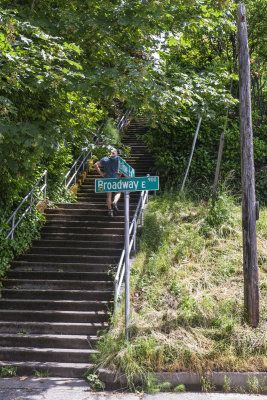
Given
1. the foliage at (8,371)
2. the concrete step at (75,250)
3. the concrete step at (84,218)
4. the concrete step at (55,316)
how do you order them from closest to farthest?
the foliage at (8,371) → the concrete step at (55,316) → the concrete step at (75,250) → the concrete step at (84,218)

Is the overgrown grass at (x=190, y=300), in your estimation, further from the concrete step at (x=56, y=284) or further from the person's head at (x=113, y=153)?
the person's head at (x=113, y=153)

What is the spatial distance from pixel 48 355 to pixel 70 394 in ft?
3.49

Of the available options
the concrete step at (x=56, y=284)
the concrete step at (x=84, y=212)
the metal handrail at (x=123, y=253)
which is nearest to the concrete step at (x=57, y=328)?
the metal handrail at (x=123, y=253)

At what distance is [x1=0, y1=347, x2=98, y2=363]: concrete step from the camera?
6391 mm

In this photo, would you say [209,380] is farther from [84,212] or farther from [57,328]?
[84,212]

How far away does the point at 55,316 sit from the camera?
723cm

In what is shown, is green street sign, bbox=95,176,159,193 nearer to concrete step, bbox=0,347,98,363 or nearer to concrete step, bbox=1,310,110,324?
concrete step, bbox=1,310,110,324

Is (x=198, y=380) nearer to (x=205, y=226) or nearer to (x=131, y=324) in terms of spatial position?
(x=131, y=324)

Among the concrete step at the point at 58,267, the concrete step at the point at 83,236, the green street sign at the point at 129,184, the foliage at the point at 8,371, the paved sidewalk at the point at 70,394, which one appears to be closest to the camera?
the paved sidewalk at the point at 70,394

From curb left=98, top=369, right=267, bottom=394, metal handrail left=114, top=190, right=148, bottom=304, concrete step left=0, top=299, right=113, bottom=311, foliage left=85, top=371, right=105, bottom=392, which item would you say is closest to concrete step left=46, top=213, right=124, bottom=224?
metal handrail left=114, top=190, right=148, bottom=304

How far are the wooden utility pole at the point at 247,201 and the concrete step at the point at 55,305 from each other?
8.12ft

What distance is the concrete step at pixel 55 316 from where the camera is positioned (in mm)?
7152

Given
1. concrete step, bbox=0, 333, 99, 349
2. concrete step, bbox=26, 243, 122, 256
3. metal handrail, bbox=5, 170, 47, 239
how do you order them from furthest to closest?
concrete step, bbox=26, 243, 122, 256
metal handrail, bbox=5, 170, 47, 239
concrete step, bbox=0, 333, 99, 349

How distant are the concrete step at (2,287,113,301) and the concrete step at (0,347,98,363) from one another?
1304mm
